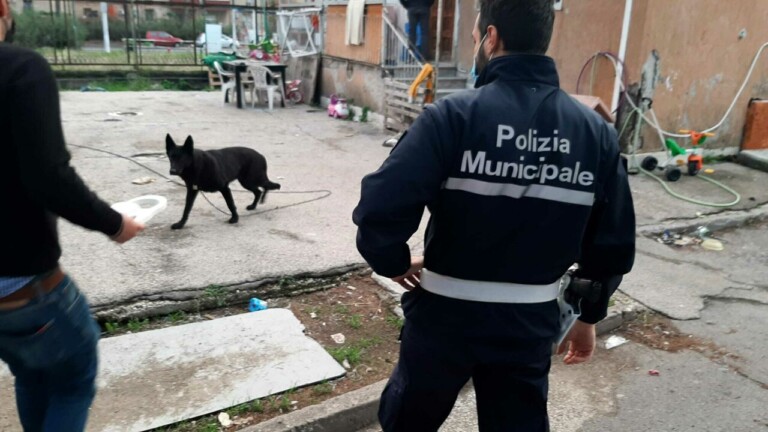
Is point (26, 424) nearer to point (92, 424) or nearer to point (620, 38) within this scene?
point (92, 424)

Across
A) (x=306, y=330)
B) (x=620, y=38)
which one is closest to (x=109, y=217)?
(x=306, y=330)

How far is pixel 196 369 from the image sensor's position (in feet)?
10.6

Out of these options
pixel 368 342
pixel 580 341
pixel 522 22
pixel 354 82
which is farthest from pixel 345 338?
pixel 354 82

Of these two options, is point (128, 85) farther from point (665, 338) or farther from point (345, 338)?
point (665, 338)

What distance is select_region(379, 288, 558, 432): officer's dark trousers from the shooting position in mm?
1763

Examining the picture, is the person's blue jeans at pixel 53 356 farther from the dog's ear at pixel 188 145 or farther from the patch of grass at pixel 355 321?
the dog's ear at pixel 188 145

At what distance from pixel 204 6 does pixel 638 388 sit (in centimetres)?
1696

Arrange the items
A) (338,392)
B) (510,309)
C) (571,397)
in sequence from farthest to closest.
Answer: (571,397), (338,392), (510,309)

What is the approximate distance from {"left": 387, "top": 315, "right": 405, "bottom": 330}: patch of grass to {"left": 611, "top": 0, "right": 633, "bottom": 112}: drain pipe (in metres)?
5.31

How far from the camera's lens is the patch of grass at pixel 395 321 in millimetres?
3889

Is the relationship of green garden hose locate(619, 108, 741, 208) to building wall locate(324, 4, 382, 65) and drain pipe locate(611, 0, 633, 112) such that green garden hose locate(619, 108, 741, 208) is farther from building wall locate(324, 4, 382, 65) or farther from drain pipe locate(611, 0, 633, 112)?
building wall locate(324, 4, 382, 65)

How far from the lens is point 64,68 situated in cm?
1650

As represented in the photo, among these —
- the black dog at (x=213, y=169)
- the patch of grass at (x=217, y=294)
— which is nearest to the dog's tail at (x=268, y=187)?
the black dog at (x=213, y=169)

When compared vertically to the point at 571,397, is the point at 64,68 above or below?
above
